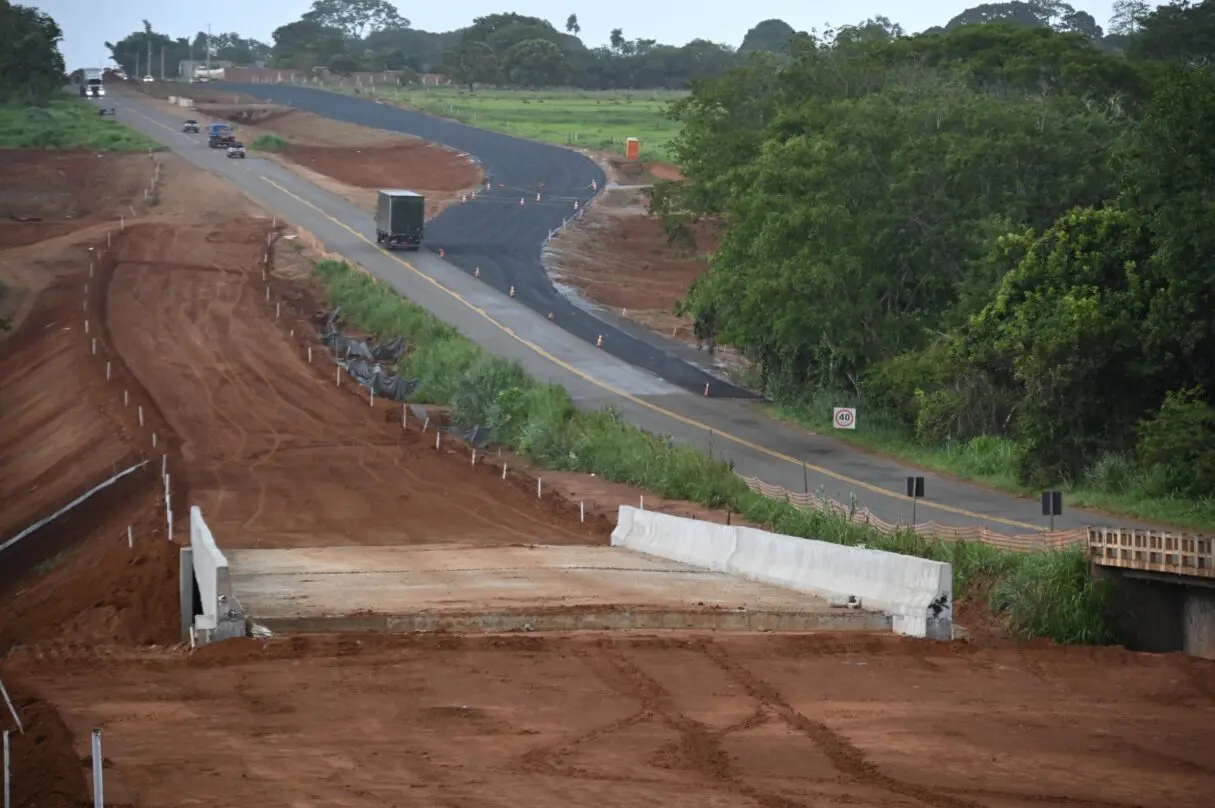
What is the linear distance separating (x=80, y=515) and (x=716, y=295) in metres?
22.0

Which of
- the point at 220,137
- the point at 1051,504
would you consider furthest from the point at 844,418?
the point at 220,137

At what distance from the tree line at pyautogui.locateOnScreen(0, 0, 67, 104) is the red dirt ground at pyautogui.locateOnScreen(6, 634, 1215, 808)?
360 feet

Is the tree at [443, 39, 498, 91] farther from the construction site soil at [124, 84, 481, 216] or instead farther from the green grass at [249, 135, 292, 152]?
the green grass at [249, 135, 292, 152]

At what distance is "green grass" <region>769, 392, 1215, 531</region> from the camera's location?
36719mm

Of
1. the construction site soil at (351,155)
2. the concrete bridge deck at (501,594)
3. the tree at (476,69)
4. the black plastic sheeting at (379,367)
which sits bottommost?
the black plastic sheeting at (379,367)

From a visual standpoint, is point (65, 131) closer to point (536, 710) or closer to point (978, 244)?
point (978, 244)

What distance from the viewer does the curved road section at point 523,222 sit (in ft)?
203

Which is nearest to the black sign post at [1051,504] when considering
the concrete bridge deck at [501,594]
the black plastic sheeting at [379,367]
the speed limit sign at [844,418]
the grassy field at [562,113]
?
the concrete bridge deck at [501,594]

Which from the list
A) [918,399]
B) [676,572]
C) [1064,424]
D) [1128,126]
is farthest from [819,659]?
[1128,126]

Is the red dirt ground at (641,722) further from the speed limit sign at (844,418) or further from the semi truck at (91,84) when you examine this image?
the semi truck at (91,84)

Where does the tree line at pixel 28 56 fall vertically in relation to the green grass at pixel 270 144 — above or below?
above

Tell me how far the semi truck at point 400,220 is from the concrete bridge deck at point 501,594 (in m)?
42.1

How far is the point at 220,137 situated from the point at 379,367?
5299 cm

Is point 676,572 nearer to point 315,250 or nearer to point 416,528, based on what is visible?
point 416,528
